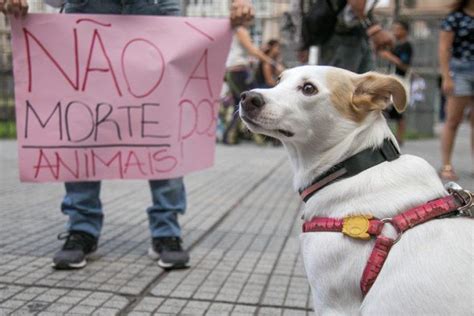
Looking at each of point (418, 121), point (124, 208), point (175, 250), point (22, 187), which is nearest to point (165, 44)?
point (175, 250)

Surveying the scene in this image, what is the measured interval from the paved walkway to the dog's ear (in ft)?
3.72

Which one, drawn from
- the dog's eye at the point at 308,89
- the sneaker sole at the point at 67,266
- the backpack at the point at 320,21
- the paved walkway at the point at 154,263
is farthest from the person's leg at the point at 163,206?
the dog's eye at the point at 308,89

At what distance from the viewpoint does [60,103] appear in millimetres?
3184

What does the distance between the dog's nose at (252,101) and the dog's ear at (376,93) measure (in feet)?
1.08

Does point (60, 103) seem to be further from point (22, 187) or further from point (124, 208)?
point (22, 187)

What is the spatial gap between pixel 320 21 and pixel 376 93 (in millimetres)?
1928

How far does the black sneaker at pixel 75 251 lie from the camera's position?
3094 millimetres

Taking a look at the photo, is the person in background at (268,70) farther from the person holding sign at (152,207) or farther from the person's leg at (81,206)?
the person's leg at (81,206)

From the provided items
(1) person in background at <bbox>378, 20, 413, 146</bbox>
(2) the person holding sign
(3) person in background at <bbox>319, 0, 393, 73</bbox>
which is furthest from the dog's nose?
(1) person in background at <bbox>378, 20, 413, 146</bbox>

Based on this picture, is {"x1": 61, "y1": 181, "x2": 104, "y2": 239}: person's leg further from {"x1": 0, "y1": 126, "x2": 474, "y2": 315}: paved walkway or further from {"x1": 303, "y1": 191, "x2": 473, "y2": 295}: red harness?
{"x1": 303, "y1": 191, "x2": 473, "y2": 295}: red harness

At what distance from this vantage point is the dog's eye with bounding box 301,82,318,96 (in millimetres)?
2068

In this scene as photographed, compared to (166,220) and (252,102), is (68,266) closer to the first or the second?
(166,220)

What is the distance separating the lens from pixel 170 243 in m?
3.24

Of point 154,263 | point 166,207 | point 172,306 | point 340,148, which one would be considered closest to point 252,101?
point 340,148
